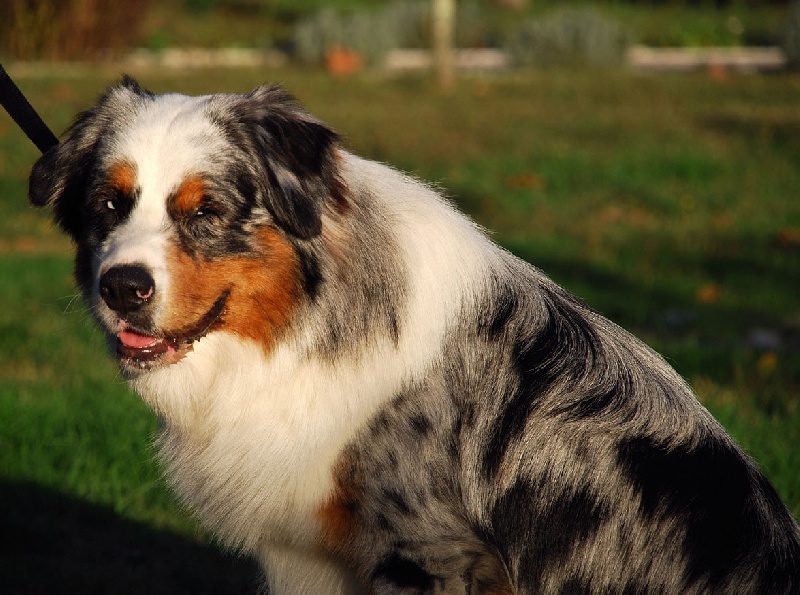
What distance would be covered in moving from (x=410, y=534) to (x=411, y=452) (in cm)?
27

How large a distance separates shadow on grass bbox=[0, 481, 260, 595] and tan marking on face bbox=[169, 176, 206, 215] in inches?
79.4

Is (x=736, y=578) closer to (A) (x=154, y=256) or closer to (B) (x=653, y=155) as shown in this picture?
(A) (x=154, y=256)

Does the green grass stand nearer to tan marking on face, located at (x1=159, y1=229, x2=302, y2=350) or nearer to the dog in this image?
the dog

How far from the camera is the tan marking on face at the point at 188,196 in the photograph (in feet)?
11.6

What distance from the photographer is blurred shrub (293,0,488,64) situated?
2083 cm

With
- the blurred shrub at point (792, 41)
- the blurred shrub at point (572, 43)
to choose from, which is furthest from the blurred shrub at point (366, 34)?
the blurred shrub at point (792, 41)

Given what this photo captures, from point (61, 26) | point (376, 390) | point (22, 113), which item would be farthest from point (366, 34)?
point (376, 390)

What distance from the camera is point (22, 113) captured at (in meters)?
4.06

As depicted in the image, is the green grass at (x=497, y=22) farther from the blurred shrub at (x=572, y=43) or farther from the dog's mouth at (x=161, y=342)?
the dog's mouth at (x=161, y=342)

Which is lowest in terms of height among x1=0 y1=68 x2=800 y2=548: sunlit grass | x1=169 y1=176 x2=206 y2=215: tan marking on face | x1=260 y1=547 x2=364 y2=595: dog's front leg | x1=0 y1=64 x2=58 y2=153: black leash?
x1=0 y1=68 x2=800 y2=548: sunlit grass

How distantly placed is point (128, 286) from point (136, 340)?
31cm

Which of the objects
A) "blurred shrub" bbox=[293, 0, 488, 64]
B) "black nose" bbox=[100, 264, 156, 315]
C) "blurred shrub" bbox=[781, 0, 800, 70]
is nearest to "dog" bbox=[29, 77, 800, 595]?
"black nose" bbox=[100, 264, 156, 315]

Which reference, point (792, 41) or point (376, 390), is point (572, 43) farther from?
point (376, 390)

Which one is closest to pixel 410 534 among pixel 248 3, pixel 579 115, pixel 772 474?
pixel 772 474
